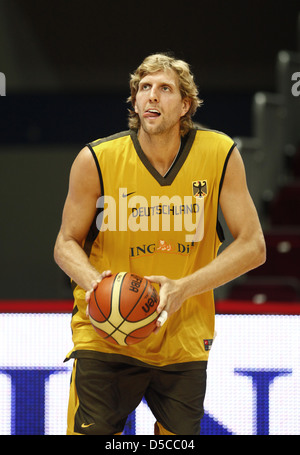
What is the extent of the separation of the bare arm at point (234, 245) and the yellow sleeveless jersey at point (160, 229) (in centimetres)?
5

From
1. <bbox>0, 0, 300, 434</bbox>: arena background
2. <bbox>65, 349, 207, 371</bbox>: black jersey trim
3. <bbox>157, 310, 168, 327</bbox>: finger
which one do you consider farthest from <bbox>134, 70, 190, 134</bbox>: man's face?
<bbox>0, 0, 300, 434</bbox>: arena background

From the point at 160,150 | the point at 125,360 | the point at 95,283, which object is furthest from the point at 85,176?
the point at 125,360

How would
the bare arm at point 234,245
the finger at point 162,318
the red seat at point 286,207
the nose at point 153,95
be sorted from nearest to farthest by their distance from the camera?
the finger at point 162,318
the bare arm at point 234,245
the nose at point 153,95
the red seat at point 286,207

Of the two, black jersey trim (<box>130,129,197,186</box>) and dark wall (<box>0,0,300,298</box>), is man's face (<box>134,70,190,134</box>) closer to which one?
black jersey trim (<box>130,129,197,186</box>)

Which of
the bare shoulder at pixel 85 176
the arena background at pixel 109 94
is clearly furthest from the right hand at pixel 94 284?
the arena background at pixel 109 94

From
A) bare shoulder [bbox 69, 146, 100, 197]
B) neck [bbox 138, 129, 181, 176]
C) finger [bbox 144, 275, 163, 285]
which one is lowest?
finger [bbox 144, 275, 163, 285]

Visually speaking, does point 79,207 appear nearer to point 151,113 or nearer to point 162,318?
point 151,113

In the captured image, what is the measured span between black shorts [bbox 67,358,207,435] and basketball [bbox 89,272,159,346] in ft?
0.85

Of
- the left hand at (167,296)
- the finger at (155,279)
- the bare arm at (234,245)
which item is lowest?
the left hand at (167,296)

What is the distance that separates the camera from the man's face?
10.3 ft

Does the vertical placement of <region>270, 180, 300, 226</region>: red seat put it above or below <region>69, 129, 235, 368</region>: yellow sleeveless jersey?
above

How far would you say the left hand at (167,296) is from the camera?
9.37ft

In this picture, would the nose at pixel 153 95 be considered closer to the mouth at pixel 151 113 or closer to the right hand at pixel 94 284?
the mouth at pixel 151 113

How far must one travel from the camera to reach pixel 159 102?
10.4ft
